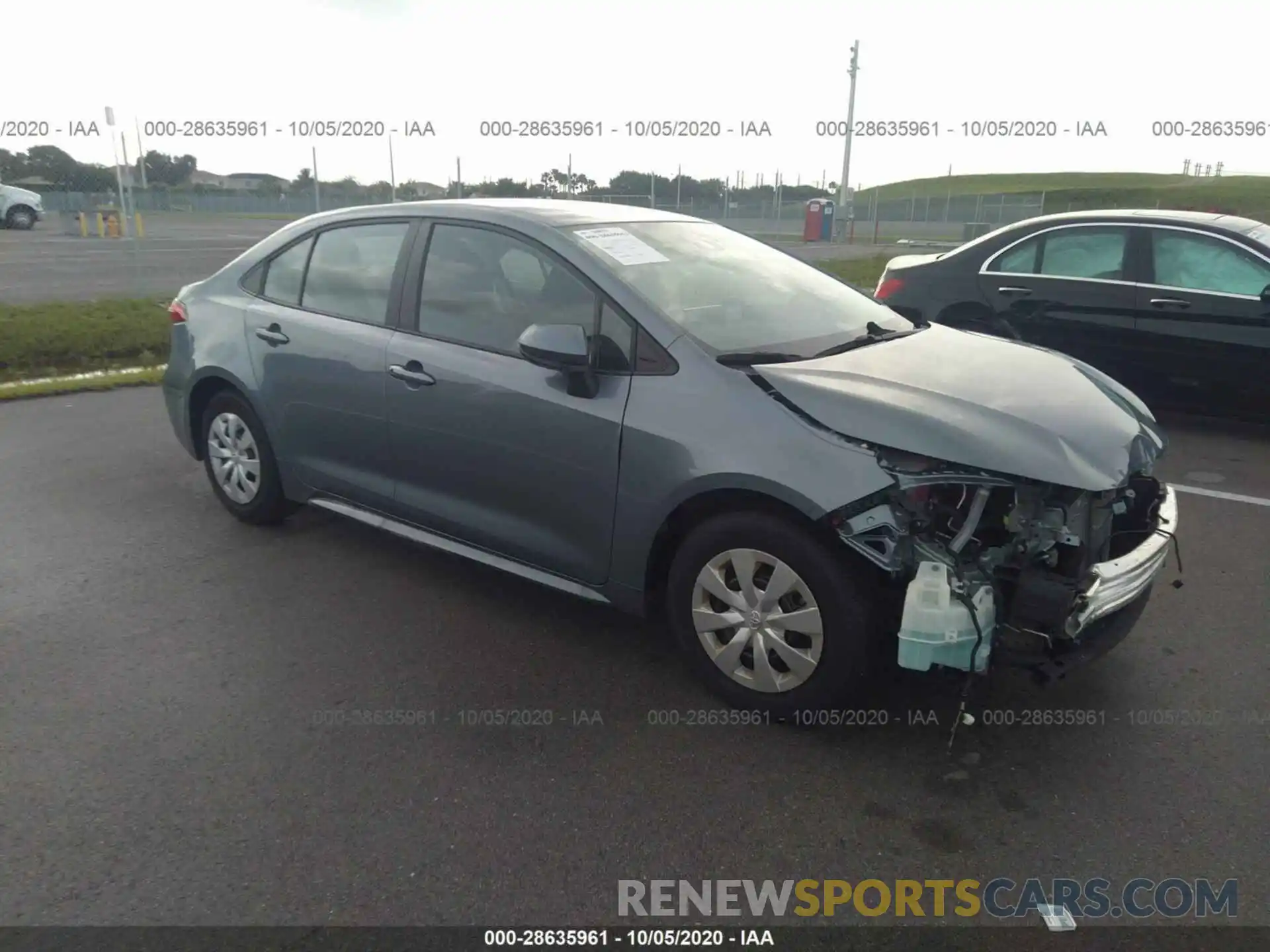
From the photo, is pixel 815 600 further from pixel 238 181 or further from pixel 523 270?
pixel 238 181

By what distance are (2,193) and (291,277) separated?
3329cm

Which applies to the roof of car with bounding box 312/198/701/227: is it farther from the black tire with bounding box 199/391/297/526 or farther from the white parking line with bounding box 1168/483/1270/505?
the white parking line with bounding box 1168/483/1270/505

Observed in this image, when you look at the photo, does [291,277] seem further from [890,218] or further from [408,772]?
[890,218]

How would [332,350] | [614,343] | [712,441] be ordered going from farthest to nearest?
[332,350]
[614,343]
[712,441]

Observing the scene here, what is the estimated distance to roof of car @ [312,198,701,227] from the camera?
3900mm

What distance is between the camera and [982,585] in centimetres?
285

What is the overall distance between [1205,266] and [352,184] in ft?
94.7

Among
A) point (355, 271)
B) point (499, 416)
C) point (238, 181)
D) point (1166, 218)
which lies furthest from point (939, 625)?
point (238, 181)

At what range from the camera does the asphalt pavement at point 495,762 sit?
8.30ft

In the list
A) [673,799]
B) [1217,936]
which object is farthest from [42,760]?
[1217,936]

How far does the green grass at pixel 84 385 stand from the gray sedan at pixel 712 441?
4.20m

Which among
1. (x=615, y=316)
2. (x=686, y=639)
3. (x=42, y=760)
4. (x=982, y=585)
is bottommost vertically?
(x=42, y=760)

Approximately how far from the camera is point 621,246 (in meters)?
3.79

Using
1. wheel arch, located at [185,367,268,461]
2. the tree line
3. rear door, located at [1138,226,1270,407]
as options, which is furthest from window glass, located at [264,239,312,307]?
the tree line
